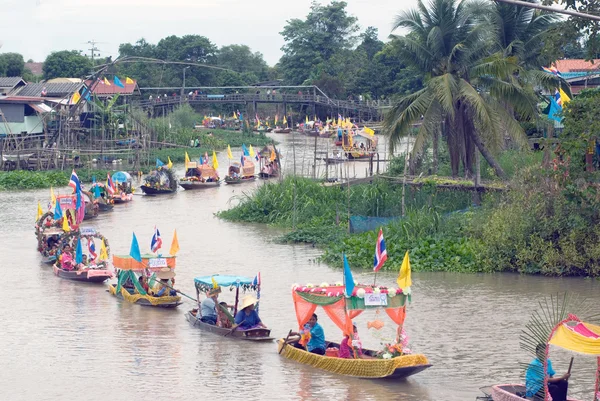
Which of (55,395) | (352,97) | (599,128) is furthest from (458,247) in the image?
(352,97)

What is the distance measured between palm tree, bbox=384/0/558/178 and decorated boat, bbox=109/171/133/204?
13.2 metres

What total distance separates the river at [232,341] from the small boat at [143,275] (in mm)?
205

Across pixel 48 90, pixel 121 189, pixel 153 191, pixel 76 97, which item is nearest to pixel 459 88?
pixel 121 189

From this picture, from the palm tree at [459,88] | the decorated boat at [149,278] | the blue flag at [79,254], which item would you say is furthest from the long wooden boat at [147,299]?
the palm tree at [459,88]

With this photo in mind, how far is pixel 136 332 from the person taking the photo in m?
17.6

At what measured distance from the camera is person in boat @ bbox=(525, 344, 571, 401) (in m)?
11.2

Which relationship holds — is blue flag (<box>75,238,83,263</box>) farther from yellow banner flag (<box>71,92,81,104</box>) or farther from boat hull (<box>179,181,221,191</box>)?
yellow banner flag (<box>71,92,81,104</box>)

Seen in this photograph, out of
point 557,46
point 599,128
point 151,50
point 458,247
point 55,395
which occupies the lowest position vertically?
point 55,395

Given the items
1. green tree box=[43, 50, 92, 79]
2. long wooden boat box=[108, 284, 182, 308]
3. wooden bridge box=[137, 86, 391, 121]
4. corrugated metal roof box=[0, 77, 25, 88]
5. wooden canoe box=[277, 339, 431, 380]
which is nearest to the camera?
wooden canoe box=[277, 339, 431, 380]

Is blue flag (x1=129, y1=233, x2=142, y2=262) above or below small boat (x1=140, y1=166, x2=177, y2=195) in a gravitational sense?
below

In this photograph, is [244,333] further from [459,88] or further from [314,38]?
[314,38]

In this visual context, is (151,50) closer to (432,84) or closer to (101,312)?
(432,84)

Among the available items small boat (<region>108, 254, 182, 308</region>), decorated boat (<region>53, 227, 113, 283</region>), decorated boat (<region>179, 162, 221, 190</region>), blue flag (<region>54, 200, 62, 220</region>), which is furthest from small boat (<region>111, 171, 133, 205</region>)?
small boat (<region>108, 254, 182, 308</region>)

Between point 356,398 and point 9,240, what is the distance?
17560 millimetres
